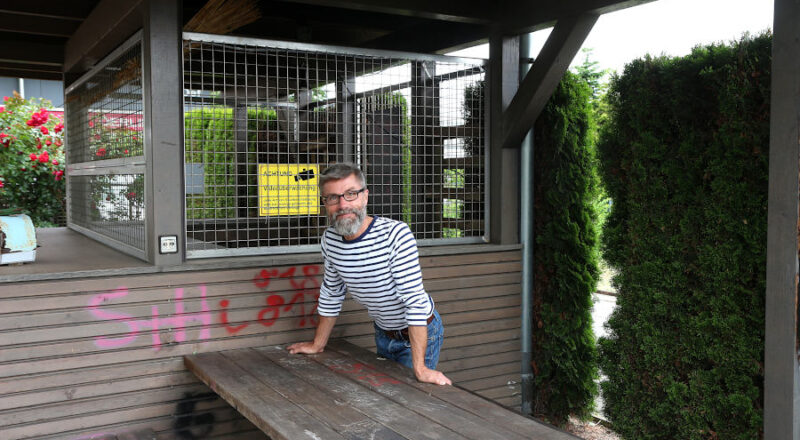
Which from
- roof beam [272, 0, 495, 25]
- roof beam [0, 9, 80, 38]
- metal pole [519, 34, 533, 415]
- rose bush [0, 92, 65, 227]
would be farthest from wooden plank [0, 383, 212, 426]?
rose bush [0, 92, 65, 227]

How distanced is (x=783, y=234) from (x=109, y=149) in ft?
14.6

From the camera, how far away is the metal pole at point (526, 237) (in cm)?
505

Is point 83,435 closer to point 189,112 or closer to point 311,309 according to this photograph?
point 311,309

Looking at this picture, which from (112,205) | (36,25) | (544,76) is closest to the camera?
(544,76)

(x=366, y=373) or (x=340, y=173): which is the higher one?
(x=340, y=173)

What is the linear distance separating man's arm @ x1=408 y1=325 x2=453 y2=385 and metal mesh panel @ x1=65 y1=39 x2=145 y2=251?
198cm

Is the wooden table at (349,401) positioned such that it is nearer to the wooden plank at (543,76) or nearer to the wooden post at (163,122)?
the wooden post at (163,122)

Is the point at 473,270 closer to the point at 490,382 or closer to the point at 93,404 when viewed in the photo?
the point at 490,382

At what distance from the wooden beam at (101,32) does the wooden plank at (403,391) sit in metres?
2.30

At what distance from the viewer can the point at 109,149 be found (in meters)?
5.08

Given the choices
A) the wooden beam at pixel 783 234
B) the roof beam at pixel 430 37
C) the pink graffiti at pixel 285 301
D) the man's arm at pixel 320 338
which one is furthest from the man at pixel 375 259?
the roof beam at pixel 430 37

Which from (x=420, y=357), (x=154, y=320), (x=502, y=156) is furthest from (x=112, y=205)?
(x=420, y=357)

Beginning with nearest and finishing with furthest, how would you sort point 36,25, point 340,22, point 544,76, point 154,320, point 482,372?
1. point 154,320
2. point 544,76
3. point 482,372
4. point 340,22
5. point 36,25

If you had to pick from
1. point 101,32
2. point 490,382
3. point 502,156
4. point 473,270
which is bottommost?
point 490,382
